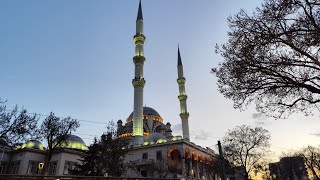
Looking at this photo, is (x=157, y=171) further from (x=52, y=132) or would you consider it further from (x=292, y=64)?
(x=292, y=64)

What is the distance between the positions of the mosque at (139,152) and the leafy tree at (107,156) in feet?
14.5

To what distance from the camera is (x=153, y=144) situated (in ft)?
176

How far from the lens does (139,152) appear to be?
55375 millimetres

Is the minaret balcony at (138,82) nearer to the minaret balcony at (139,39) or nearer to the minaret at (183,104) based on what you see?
the minaret balcony at (139,39)

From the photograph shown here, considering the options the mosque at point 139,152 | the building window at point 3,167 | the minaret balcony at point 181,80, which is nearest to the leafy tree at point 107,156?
the mosque at point 139,152

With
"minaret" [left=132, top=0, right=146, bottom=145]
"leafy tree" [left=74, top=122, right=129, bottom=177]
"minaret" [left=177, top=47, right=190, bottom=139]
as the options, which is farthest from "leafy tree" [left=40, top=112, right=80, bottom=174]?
"minaret" [left=177, top=47, right=190, bottom=139]

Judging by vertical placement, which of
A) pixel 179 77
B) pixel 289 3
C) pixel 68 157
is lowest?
pixel 68 157

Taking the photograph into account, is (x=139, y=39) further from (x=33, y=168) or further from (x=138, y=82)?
(x=33, y=168)

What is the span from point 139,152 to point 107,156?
→ 2273cm

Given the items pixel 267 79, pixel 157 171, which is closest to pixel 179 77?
pixel 157 171

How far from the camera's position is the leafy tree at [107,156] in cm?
3266

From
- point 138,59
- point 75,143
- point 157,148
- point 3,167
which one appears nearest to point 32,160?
point 3,167

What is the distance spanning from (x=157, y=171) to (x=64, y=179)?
25053 mm

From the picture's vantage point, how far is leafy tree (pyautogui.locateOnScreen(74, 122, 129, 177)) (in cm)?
3266
